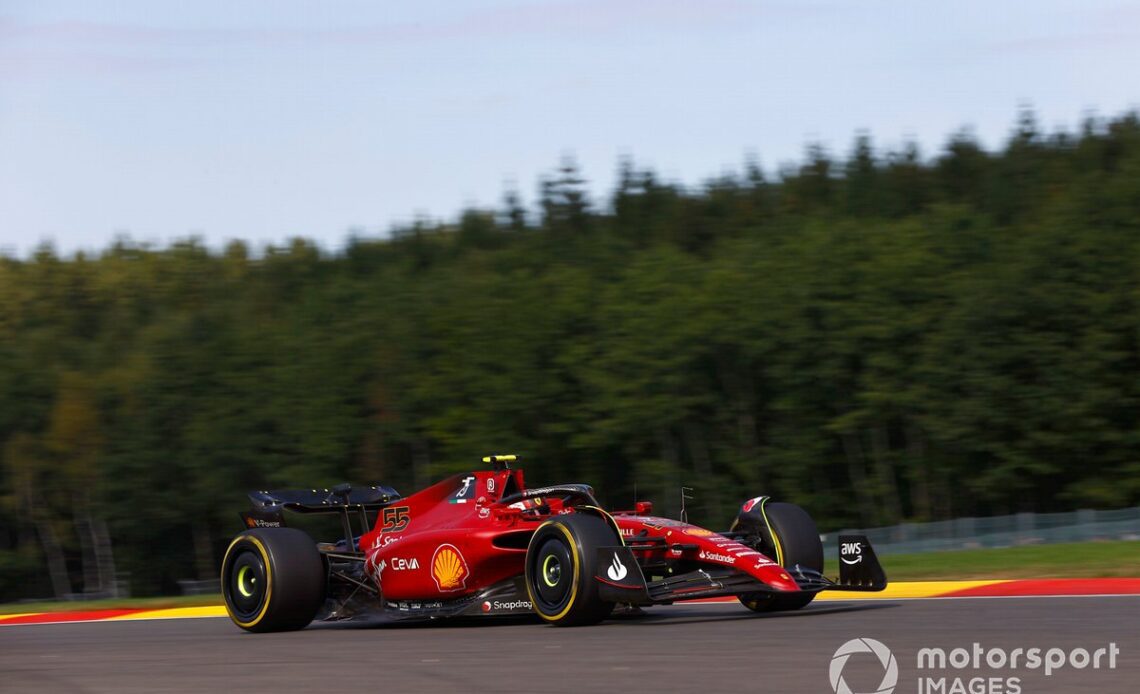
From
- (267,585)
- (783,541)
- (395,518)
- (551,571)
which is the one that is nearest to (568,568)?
(551,571)

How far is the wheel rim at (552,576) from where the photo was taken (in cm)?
1130

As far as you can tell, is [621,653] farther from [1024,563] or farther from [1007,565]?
[1024,563]

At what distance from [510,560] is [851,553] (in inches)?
115

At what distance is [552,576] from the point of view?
11570mm

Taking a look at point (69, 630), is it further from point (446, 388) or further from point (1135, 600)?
point (446, 388)

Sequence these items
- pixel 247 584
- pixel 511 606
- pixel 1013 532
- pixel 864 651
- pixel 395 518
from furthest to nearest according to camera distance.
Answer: pixel 1013 532
pixel 395 518
pixel 247 584
pixel 511 606
pixel 864 651

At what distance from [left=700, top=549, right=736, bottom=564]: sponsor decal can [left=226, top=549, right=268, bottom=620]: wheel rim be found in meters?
4.18

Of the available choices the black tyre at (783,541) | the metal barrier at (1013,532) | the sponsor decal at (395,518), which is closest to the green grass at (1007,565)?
the metal barrier at (1013,532)

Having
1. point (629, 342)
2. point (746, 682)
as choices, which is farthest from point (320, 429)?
point (746, 682)

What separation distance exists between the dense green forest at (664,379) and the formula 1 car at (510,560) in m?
39.5

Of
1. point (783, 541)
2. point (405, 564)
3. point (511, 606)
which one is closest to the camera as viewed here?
point (511, 606)

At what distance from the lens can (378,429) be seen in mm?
62562

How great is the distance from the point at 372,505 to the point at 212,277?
82.9 m

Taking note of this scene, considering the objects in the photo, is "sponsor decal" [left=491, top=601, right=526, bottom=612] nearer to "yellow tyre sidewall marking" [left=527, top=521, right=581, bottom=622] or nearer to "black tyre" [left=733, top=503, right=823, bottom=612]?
"yellow tyre sidewall marking" [left=527, top=521, right=581, bottom=622]
